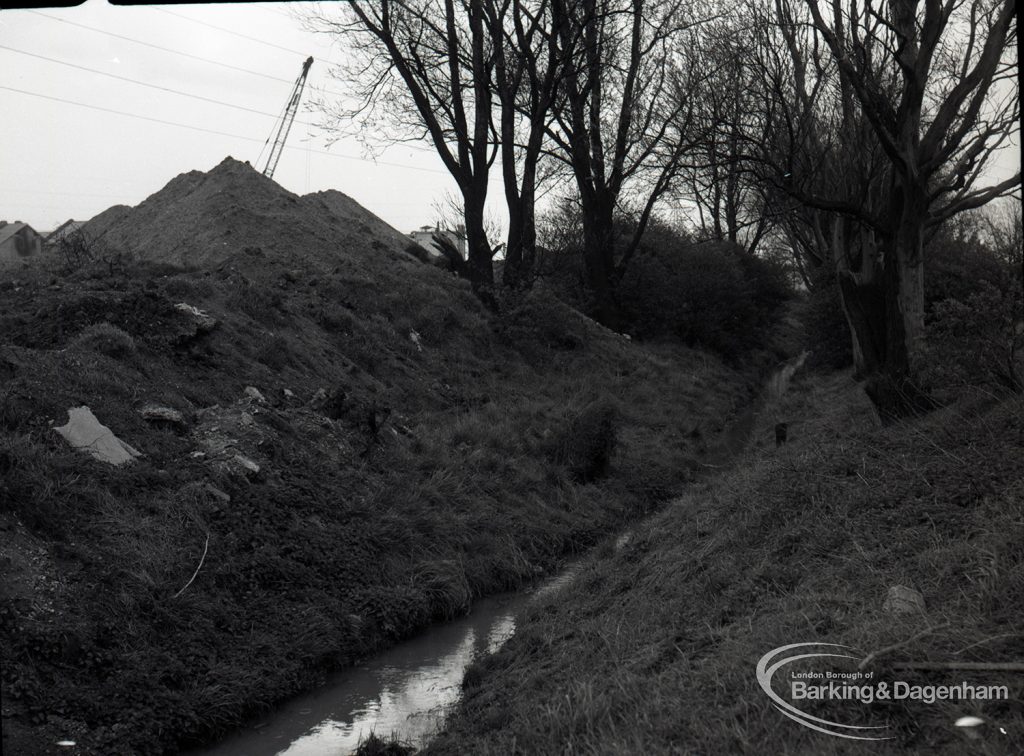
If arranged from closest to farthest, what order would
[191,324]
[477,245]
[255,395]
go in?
1. [255,395]
2. [191,324]
3. [477,245]

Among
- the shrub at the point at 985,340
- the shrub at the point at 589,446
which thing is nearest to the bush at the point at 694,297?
the shrub at the point at 589,446

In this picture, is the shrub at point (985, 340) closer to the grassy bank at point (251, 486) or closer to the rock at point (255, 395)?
the grassy bank at point (251, 486)

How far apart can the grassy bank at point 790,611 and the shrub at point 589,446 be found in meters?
4.89

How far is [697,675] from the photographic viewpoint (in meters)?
5.46

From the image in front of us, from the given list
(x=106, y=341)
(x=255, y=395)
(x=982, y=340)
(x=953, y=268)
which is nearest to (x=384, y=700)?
(x=255, y=395)

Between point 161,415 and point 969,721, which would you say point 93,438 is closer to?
point 161,415

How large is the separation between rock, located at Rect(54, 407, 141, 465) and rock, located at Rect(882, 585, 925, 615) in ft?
23.7

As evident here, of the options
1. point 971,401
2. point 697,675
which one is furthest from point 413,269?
point 697,675

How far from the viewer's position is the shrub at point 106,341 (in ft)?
36.7

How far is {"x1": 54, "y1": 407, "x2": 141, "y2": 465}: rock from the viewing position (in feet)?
30.0

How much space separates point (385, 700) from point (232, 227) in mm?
14720

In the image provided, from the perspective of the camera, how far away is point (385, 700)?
7840 mm

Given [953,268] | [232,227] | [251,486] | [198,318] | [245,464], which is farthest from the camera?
[232,227]

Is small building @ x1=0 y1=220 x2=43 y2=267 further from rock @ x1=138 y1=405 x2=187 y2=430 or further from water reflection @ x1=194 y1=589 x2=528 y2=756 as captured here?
water reflection @ x1=194 y1=589 x2=528 y2=756
